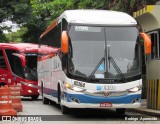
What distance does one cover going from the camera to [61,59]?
1584 cm

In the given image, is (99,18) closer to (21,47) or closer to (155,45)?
(155,45)

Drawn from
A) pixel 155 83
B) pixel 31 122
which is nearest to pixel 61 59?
pixel 31 122

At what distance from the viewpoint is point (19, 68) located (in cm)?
2773

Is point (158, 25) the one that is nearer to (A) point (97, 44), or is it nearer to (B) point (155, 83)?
(B) point (155, 83)

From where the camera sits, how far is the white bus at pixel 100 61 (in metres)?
14.1

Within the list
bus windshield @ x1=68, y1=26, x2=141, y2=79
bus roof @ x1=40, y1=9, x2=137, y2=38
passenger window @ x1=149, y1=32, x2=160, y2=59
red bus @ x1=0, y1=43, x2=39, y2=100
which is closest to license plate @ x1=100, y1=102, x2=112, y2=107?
bus windshield @ x1=68, y1=26, x2=141, y2=79

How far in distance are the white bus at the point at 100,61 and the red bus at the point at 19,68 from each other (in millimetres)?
12268

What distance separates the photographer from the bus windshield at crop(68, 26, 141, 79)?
14289 mm

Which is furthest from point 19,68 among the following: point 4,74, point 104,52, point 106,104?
point 106,104

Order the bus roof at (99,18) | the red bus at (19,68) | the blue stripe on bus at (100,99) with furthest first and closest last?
the red bus at (19,68), the bus roof at (99,18), the blue stripe on bus at (100,99)

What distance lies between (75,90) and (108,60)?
4.77ft

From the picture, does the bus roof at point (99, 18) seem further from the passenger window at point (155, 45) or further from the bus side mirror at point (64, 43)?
the passenger window at point (155, 45)

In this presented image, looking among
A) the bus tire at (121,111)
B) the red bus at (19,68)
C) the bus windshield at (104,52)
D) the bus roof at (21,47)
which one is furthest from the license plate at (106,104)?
the bus roof at (21,47)

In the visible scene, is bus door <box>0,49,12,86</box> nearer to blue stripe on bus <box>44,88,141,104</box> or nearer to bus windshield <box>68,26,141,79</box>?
bus windshield <box>68,26,141,79</box>
